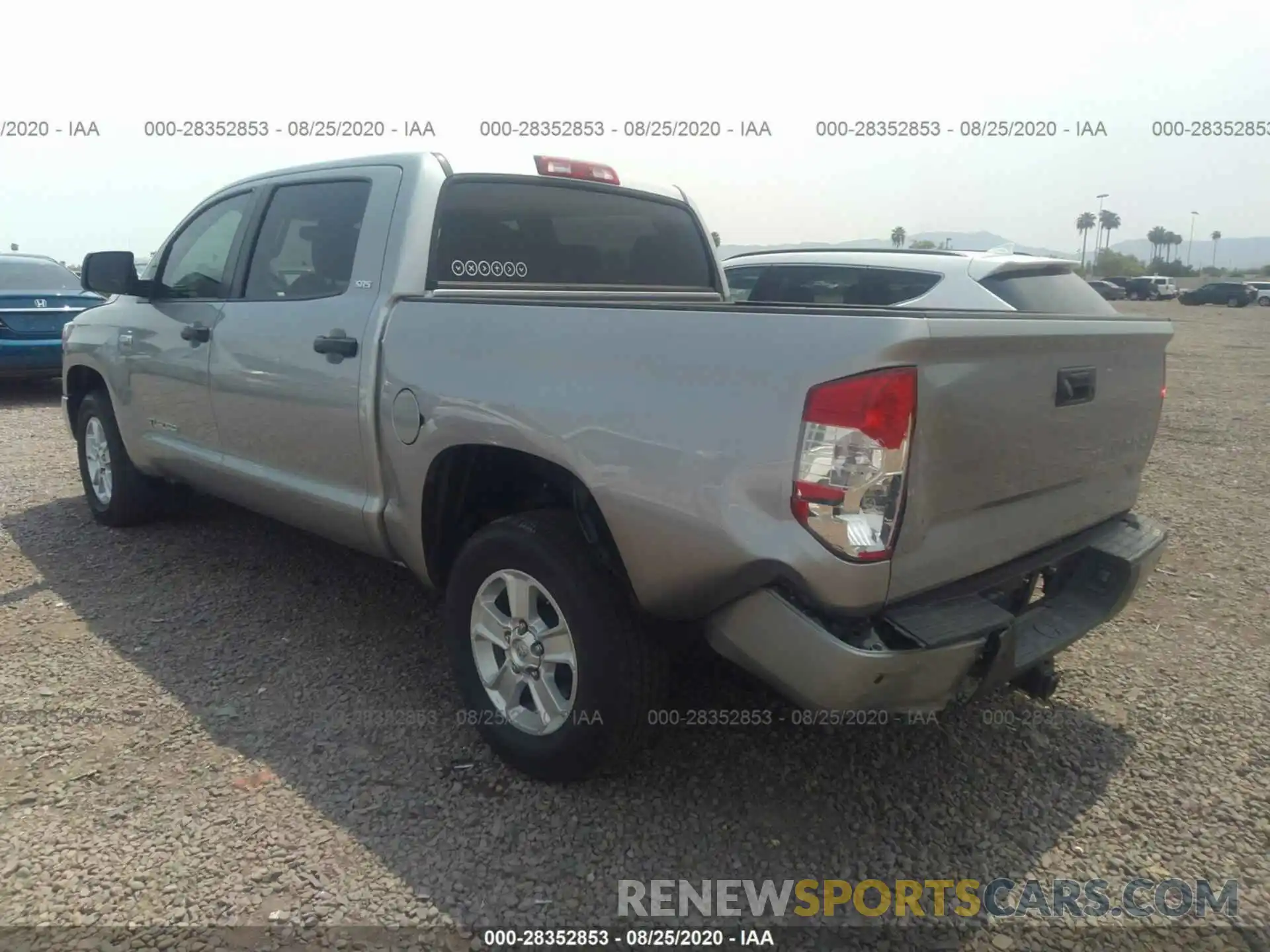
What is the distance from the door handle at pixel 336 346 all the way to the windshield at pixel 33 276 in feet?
26.0

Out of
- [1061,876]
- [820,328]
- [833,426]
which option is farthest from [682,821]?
[820,328]

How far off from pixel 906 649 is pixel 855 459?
0.48m

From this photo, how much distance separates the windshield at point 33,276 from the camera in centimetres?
968

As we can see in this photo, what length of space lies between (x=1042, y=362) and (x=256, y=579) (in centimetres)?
362

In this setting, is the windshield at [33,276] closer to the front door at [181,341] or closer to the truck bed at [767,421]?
the front door at [181,341]

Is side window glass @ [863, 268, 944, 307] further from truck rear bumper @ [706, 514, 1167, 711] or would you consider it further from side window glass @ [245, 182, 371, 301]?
truck rear bumper @ [706, 514, 1167, 711]

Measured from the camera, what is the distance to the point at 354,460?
3248 millimetres

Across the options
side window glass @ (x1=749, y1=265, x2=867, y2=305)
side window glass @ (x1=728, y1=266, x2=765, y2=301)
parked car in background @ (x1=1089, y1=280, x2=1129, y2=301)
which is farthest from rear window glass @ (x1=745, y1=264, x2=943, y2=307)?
parked car in background @ (x1=1089, y1=280, x2=1129, y2=301)

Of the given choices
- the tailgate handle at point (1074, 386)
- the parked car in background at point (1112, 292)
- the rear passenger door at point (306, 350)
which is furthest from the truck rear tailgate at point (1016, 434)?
the parked car in background at point (1112, 292)

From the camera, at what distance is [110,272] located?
4328 millimetres

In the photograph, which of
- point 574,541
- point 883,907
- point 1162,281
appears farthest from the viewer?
point 1162,281

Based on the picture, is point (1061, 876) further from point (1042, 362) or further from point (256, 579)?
point (256, 579)

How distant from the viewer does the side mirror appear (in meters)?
4.29

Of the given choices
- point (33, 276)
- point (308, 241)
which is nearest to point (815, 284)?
point (308, 241)
